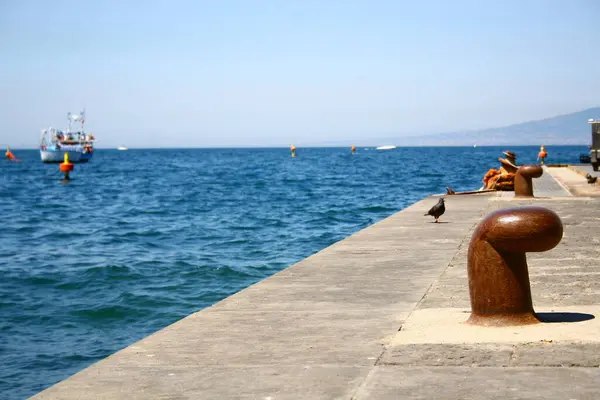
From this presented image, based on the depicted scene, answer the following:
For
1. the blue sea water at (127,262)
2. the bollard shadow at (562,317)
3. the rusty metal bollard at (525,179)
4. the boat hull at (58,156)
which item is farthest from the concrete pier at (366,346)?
the boat hull at (58,156)

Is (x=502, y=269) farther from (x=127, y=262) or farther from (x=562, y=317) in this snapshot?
(x=127, y=262)

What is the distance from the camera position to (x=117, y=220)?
32312mm

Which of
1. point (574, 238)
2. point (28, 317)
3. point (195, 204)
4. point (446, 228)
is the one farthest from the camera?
point (195, 204)

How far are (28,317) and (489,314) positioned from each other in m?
8.68

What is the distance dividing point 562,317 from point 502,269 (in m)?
0.65

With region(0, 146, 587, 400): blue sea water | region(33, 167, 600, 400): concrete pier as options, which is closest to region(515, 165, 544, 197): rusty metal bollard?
region(0, 146, 587, 400): blue sea water

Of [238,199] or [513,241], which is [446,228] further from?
[238,199]

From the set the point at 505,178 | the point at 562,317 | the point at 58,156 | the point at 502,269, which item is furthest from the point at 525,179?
the point at 58,156

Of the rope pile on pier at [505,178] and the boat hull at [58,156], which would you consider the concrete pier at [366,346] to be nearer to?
the rope pile on pier at [505,178]

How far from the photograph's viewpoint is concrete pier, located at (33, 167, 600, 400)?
458 centimetres

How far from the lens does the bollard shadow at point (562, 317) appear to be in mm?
6004

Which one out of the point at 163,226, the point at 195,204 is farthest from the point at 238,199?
the point at 163,226

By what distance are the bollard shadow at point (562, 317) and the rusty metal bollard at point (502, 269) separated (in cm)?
16

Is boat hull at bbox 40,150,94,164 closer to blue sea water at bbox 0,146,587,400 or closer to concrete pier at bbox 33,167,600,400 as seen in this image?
blue sea water at bbox 0,146,587,400
